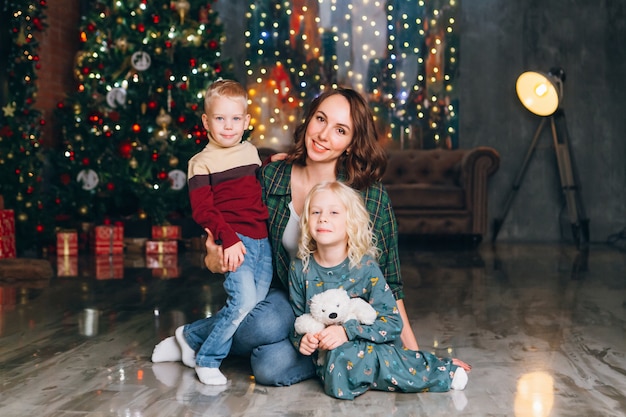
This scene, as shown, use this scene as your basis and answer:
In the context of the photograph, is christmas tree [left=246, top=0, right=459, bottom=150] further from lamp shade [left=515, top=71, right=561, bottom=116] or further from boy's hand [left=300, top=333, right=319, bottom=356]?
boy's hand [left=300, top=333, right=319, bottom=356]

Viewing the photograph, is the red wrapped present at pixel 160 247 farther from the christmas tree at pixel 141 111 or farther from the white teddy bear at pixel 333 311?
the white teddy bear at pixel 333 311

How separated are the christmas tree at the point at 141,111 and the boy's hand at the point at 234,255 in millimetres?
4454

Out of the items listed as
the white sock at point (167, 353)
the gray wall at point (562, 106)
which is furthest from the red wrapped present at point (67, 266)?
the gray wall at point (562, 106)

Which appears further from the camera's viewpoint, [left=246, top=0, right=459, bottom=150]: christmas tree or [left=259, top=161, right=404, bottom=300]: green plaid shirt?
[left=246, top=0, right=459, bottom=150]: christmas tree

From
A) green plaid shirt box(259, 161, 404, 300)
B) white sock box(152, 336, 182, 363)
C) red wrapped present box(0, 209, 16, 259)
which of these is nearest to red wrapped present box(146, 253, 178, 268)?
red wrapped present box(0, 209, 16, 259)

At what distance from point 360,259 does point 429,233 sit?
5484 mm

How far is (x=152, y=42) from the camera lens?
7.14 m

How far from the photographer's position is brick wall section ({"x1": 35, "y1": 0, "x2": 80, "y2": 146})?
24.7 ft

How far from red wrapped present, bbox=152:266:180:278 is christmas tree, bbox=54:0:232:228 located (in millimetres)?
1330

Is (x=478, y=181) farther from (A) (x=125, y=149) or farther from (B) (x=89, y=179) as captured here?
(B) (x=89, y=179)

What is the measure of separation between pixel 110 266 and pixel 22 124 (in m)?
1.47

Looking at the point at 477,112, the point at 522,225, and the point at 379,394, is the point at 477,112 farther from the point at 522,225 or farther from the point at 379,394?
the point at 379,394

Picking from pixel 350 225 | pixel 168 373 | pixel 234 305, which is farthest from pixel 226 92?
pixel 168 373

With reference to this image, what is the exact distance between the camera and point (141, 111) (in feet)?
23.6
